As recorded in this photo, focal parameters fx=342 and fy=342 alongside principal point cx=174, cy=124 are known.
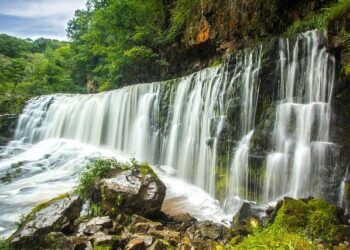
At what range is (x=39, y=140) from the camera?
61.2 ft

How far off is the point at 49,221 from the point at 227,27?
38.7 ft

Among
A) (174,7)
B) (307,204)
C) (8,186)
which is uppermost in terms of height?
(174,7)

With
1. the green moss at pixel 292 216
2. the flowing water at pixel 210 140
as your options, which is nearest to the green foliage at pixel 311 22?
the flowing water at pixel 210 140

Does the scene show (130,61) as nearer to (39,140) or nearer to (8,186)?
(39,140)

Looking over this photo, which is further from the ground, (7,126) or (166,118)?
(166,118)

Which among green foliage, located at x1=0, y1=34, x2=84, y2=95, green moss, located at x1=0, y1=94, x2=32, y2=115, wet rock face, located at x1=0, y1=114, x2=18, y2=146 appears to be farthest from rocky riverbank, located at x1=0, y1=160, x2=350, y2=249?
green foliage, located at x1=0, y1=34, x2=84, y2=95

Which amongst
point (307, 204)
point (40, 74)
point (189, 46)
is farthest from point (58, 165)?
point (40, 74)

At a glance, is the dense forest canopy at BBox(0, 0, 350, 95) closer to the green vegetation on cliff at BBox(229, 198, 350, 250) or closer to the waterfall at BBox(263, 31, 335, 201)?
the waterfall at BBox(263, 31, 335, 201)

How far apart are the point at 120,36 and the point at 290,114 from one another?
15924 mm

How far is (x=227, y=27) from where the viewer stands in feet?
50.4

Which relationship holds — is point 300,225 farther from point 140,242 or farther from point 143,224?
point 143,224

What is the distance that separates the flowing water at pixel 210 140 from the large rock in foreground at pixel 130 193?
1.20 m

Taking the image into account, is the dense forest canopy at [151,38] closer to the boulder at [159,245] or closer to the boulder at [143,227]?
the boulder at [143,227]

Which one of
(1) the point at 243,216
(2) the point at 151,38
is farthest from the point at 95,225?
(2) the point at 151,38
